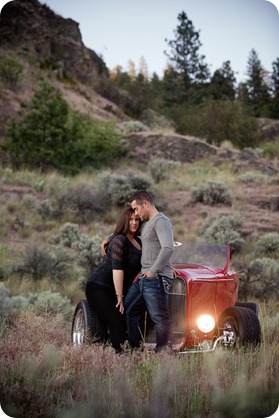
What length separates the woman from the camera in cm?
438

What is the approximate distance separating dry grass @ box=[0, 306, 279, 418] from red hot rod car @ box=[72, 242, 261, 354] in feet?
1.46

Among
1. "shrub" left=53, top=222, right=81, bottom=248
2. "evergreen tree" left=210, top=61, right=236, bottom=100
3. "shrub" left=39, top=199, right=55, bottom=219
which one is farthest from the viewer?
"shrub" left=39, top=199, right=55, bottom=219

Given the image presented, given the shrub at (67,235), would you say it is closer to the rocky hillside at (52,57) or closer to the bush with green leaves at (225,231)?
the bush with green leaves at (225,231)

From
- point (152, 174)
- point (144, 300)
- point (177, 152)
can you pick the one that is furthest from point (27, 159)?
point (144, 300)

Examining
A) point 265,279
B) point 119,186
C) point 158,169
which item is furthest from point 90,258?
A: point 158,169

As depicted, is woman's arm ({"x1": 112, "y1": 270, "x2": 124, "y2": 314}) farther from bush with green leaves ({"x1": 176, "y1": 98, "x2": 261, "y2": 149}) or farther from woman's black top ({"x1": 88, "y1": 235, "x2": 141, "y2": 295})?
bush with green leaves ({"x1": 176, "y1": 98, "x2": 261, "y2": 149})

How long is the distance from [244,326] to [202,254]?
1.01 metres

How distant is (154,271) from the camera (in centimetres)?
409

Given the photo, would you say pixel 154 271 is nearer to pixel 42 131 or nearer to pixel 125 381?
pixel 125 381

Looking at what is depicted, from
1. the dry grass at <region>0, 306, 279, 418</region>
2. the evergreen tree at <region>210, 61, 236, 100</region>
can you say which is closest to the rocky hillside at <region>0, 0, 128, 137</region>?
the evergreen tree at <region>210, 61, 236, 100</region>

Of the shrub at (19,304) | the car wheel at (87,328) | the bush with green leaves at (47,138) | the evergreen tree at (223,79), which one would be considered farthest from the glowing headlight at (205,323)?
the bush with green leaves at (47,138)

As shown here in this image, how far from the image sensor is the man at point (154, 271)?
13.5 feet

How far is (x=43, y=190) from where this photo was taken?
15281 mm

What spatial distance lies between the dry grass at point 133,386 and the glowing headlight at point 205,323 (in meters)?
0.64
